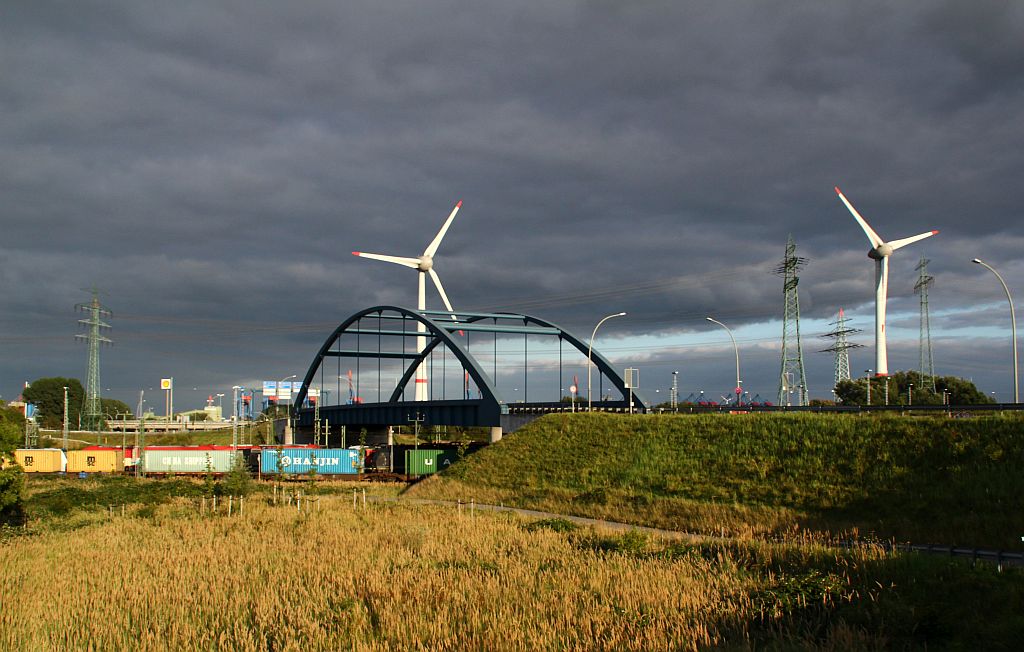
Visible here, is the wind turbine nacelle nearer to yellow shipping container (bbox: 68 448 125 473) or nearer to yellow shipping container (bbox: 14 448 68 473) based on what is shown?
yellow shipping container (bbox: 68 448 125 473)

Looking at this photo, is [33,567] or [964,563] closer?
[964,563]

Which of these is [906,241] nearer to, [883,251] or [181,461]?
[883,251]

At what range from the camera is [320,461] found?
8725 centimetres

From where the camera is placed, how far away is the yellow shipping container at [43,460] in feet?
293

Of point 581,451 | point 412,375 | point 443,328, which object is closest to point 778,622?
point 581,451

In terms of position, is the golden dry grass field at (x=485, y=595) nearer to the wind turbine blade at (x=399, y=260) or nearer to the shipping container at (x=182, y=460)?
the shipping container at (x=182, y=460)

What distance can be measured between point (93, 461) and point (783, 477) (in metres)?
85.6

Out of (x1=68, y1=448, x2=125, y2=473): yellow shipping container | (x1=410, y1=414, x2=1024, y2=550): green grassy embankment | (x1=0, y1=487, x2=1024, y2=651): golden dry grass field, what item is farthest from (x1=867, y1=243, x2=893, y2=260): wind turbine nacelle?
(x1=68, y1=448, x2=125, y2=473): yellow shipping container

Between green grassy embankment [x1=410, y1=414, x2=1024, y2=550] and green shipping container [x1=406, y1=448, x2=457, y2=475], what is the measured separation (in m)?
24.9

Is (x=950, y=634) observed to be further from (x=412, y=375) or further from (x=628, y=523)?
(x=412, y=375)

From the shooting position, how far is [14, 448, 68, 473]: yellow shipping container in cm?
8931

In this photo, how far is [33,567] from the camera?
1099 inches

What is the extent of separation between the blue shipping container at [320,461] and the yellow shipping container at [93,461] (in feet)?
66.7

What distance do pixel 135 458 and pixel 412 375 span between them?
47.0 m
